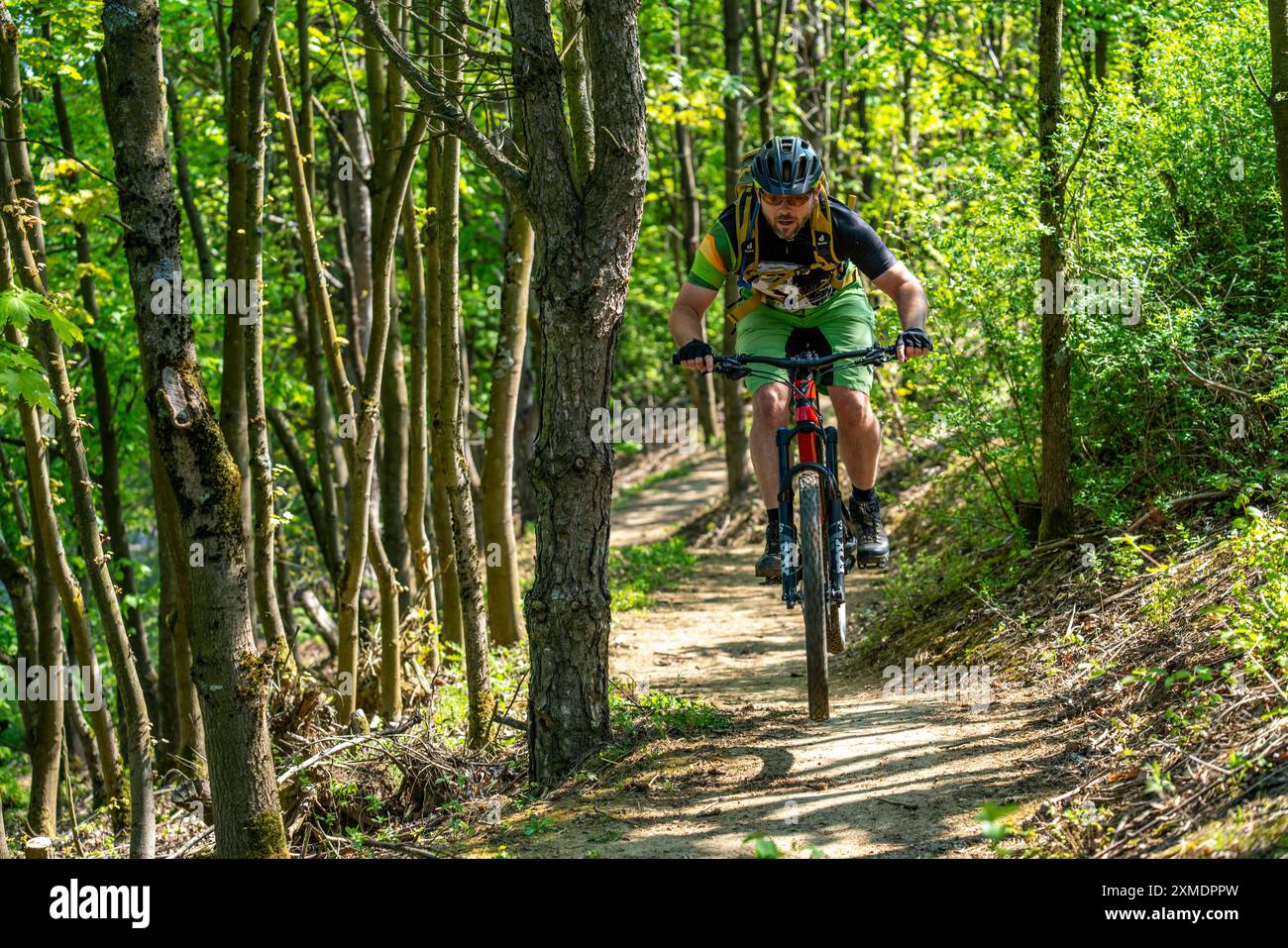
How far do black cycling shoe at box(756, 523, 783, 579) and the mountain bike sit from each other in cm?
6

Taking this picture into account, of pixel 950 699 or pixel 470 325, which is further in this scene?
pixel 470 325

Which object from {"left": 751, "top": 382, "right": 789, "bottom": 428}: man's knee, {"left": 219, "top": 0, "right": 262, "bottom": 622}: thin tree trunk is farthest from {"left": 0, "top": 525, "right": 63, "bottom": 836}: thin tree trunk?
{"left": 751, "top": 382, "right": 789, "bottom": 428}: man's knee

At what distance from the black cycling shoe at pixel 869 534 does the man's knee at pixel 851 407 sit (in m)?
0.51

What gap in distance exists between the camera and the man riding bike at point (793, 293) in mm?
6012

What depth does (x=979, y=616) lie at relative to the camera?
25.5 ft

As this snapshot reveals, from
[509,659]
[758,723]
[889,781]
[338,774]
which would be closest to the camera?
[889,781]

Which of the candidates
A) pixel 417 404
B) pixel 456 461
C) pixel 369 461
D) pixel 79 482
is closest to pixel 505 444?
pixel 417 404

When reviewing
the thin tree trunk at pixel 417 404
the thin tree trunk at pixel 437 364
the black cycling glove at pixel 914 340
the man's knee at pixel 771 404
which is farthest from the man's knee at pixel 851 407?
the thin tree trunk at pixel 417 404

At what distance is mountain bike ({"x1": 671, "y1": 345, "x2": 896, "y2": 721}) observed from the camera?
233 inches

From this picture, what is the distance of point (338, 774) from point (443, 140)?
4.17 meters

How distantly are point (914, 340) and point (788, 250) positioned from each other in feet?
2.98

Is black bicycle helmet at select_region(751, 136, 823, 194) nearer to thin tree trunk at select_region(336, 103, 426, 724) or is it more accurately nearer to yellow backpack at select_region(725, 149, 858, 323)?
yellow backpack at select_region(725, 149, 858, 323)
